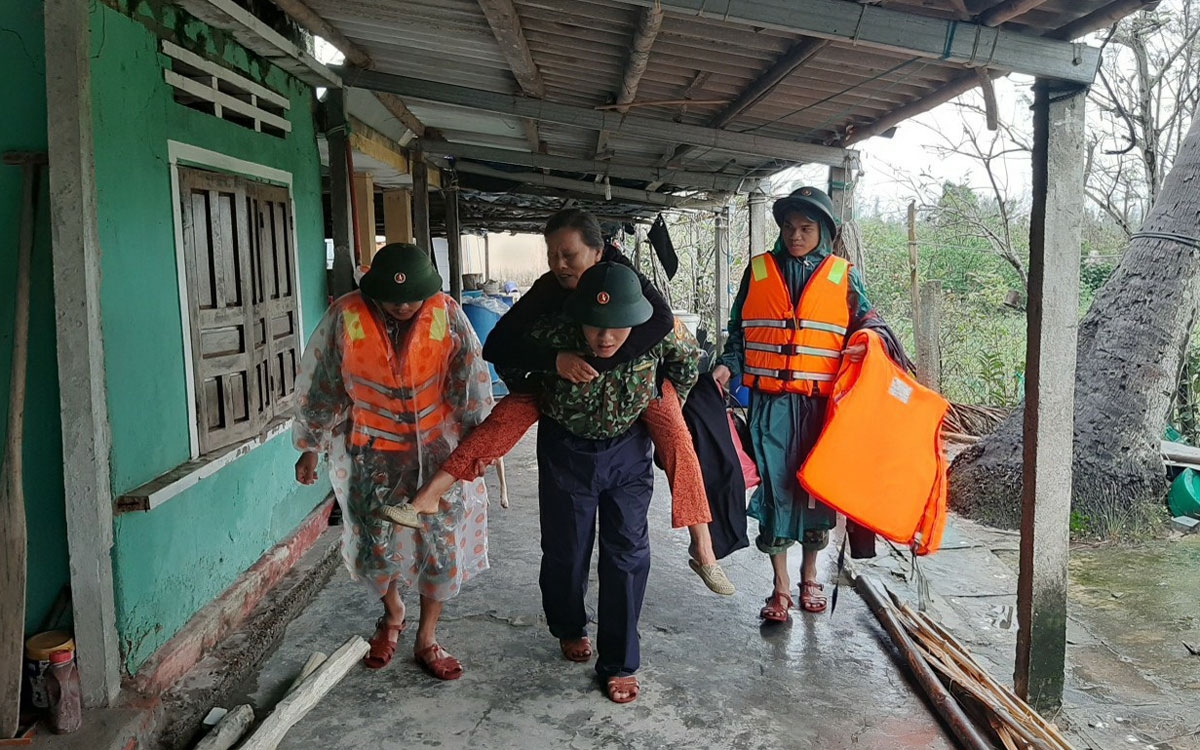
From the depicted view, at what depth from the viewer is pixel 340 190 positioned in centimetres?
498

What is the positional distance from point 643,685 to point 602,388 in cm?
124

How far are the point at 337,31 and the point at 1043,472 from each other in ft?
12.4

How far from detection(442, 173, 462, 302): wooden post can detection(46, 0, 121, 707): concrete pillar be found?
20.6 ft

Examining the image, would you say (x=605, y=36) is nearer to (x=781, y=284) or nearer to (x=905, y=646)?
(x=781, y=284)

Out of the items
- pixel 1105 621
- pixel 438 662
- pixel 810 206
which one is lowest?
pixel 1105 621

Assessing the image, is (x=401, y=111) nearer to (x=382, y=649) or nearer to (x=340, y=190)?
(x=340, y=190)

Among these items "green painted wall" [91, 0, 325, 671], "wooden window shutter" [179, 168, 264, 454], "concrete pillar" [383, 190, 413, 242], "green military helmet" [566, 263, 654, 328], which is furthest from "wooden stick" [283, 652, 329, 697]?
"concrete pillar" [383, 190, 413, 242]

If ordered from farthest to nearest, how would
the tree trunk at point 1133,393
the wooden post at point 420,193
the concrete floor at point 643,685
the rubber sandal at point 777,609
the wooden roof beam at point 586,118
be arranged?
the wooden post at point 420,193 < the tree trunk at point 1133,393 < the wooden roof beam at point 586,118 < the rubber sandal at point 777,609 < the concrete floor at point 643,685

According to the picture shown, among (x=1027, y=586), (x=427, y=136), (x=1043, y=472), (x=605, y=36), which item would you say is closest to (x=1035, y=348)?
(x=1043, y=472)

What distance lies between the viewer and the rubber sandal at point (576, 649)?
11.5ft

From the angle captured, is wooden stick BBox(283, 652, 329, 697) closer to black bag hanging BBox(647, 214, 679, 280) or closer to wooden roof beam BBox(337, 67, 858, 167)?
wooden roof beam BBox(337, 67, 858, 167)

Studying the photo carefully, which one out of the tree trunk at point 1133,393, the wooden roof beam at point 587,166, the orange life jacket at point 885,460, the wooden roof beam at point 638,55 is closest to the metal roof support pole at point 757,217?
the wooden roof beam at point 587,166

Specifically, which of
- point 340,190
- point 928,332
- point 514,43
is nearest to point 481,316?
point 340,190

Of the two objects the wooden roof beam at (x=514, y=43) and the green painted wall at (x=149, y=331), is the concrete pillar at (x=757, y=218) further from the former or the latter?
the green painted wall at (x=149, y=331)
